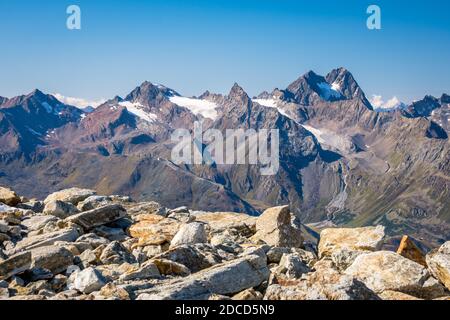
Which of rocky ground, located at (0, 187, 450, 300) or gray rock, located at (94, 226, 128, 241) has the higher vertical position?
rocky ground, located at (0, 187, 450, 300)

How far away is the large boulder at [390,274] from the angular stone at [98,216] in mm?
17314

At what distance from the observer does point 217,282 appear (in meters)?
16.2

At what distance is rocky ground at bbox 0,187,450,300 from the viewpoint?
49.9ft

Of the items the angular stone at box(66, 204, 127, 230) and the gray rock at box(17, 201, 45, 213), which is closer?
the angular stone at box(66, 204, 127, 230)

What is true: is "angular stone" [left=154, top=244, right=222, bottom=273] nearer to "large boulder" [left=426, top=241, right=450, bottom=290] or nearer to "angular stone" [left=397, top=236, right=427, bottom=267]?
"large boulder" [left=426, top=241, right=450, bottom=290]

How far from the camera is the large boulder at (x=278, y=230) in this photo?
29.3 m

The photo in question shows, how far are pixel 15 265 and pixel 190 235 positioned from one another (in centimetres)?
887

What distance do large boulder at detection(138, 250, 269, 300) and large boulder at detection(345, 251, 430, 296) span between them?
3416 mm

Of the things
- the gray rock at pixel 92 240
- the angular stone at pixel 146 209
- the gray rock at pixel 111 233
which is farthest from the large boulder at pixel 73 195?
the gray rock at pixel 92 240

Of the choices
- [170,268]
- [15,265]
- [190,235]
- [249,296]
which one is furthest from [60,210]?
[249,296]

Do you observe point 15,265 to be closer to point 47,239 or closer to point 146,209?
point 47,239

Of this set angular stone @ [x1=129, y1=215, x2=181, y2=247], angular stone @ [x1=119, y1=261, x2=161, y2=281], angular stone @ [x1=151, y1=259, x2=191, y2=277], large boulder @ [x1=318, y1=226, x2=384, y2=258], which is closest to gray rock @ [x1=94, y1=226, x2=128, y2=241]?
angular stone @ [x1=129, y1=215, x2=181, y2=247]
